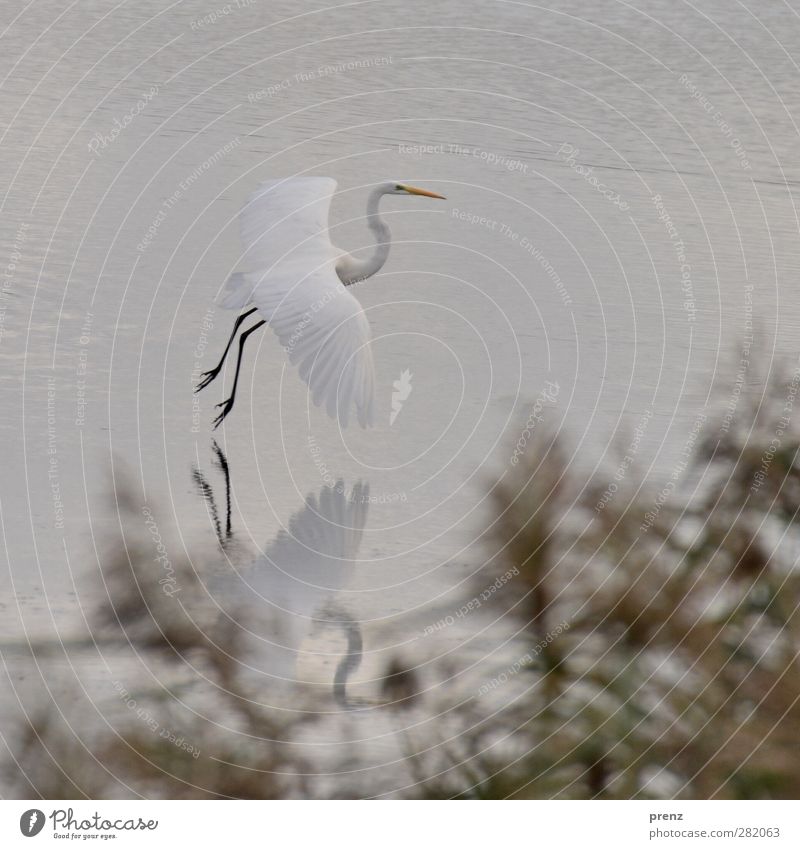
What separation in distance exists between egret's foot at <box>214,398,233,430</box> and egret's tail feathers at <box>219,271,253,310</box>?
0.97 feet

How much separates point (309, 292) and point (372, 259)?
686 millimetres

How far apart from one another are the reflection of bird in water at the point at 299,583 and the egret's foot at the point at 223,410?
19cm

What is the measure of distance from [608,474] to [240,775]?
9.22 ft

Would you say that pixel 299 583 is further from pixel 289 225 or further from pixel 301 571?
pixel 289 225

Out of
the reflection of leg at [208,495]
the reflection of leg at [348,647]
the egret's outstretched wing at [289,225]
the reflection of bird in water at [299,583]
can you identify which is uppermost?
the egret's outstretched wing at [289,225]

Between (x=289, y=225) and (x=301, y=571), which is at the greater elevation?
(x=289, y=225)

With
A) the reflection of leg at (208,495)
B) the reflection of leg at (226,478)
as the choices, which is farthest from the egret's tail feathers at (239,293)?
the reflection of leg at (208,495)

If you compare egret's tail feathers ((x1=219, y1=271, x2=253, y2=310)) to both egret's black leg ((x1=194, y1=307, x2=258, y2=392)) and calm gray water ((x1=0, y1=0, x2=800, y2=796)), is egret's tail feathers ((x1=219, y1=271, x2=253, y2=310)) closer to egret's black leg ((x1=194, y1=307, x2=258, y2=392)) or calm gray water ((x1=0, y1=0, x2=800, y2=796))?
egret's black leg ((x1=194, y1=307, x2=258, y2=392))

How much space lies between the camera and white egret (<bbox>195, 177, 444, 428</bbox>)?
15.6ft

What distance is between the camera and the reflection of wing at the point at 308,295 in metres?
4.76

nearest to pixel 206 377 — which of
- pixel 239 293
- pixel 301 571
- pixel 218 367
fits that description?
pixel 218 367

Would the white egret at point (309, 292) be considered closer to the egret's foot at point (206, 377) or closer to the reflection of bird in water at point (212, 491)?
the egret's foot at point (206, 377)

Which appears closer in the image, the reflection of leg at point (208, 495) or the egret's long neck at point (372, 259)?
the reflection of leg at point (208, 495)

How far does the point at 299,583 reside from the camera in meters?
4.32
